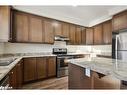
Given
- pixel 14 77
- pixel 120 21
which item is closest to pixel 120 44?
pixel 120 21

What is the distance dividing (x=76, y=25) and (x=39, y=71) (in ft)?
7.92

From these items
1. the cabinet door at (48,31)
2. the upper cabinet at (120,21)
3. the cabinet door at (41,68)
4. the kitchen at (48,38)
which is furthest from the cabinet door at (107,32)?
the cabinet door at (41,68)

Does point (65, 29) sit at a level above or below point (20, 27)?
above

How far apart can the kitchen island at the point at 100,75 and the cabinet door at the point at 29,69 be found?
1.50 metres

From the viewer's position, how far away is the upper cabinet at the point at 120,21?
9.93ft

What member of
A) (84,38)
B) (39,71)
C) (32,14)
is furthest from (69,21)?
(39,71)

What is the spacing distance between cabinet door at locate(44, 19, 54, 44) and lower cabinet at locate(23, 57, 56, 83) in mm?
611

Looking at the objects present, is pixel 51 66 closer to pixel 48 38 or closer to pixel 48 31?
pixel 48 38

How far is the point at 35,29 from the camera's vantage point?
138 inches

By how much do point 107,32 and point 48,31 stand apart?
6.39ft

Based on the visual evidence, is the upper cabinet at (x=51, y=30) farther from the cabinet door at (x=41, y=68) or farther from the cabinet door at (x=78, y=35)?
the cabinet door at (x=41, y=68)

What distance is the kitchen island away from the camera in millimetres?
1027

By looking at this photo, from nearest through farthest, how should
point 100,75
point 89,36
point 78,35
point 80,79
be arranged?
point 100,75 < point 80,79 < point 78,35 < point 89,36
